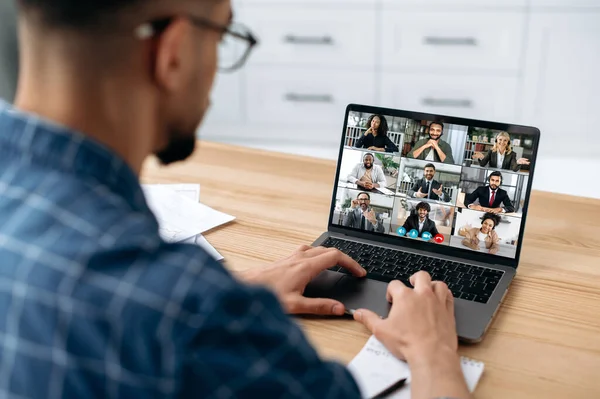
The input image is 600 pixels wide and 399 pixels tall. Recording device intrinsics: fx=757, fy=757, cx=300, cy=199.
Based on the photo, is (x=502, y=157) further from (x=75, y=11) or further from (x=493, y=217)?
(x=75, y=11)

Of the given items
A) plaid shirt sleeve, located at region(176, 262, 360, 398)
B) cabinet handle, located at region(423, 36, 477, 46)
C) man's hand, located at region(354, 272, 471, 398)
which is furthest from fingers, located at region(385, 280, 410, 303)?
cabinet handle, located at region(423, 36, 477, 46)

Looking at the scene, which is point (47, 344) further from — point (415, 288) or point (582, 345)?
point (582, 345)

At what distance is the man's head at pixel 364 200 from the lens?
1.30 m

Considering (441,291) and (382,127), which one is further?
(382,127)

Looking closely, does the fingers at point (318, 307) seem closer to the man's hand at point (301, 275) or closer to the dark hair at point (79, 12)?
the man's hand at point (301, 275)

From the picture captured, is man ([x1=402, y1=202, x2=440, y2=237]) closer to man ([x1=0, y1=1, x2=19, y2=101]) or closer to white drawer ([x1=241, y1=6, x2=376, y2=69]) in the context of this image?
man ([x1=0, y1=1, x2=19, y2=101])

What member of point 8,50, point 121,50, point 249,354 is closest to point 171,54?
point 121,50

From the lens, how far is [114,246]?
60 cm

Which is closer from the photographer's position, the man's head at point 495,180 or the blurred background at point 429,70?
the man's head at point 495,180

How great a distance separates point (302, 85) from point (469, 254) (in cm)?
223

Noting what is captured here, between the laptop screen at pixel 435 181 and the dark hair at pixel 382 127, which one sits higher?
the dark hair at pixel 382 127

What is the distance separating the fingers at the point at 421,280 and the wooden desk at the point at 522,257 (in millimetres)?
101

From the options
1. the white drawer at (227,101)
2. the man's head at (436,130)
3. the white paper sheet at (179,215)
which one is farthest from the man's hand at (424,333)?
the white drawer at (227,101)

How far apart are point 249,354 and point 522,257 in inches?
30.2
